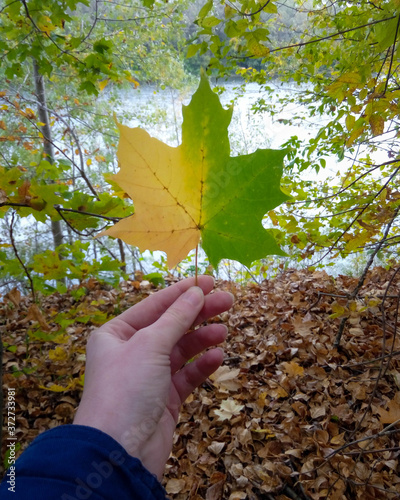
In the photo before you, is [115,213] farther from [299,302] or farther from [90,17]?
[90,17]

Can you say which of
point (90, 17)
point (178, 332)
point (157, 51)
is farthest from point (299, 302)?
point (90, 17)

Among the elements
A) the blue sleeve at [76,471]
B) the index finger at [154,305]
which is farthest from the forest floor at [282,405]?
the blue sleeve at [76,471]

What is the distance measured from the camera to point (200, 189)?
0.71 meters

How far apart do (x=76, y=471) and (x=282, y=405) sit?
1.42 m

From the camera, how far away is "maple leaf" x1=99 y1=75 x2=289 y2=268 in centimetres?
63

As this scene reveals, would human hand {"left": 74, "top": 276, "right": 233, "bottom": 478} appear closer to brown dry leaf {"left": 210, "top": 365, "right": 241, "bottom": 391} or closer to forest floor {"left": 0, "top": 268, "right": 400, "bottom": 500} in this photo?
forest floor {"left": 0, "top": 268, "right": 400, "bottom": 500}

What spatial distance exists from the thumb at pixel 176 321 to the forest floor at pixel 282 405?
0.67 metres

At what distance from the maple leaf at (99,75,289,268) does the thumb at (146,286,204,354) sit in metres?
0.19

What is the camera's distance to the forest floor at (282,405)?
1.35m

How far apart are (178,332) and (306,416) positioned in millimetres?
1256

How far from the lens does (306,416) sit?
5.41 ft

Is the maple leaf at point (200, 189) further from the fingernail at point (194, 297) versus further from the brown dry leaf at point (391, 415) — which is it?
the brown dry leaf at point (391, 415)

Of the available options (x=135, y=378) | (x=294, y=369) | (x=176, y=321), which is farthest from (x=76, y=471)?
(x=294, y=369)

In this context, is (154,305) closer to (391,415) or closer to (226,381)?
(226,381)
